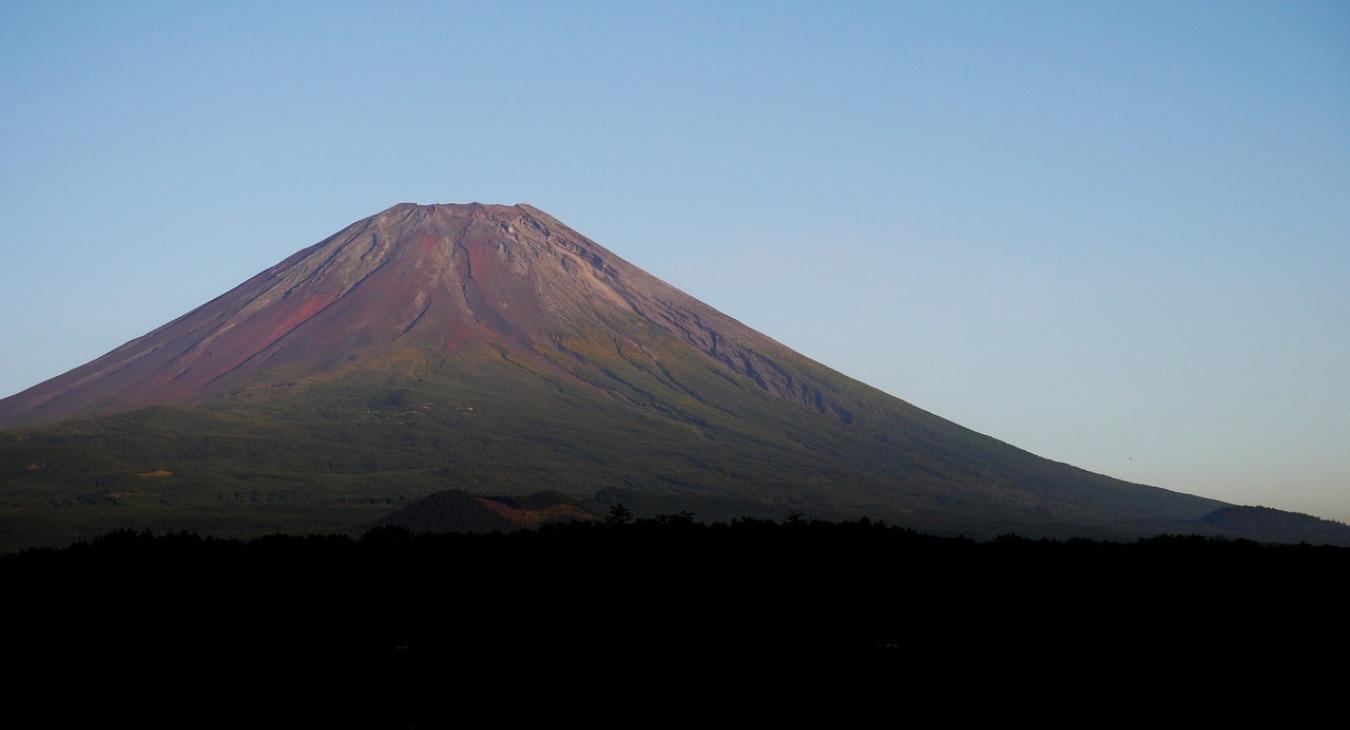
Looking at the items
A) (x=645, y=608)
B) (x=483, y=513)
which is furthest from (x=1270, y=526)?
(x=645, y=608)

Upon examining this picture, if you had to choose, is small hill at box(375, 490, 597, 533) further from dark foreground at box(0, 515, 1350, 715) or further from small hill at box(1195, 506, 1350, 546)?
small hill at box(1195, 506, 1350, 546)

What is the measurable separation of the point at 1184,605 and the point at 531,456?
13480 cm

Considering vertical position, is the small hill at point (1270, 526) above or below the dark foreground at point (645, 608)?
above

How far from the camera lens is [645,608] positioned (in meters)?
40.6

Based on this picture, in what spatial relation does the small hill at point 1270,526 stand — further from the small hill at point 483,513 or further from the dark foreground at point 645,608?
the dark foreground at point 645,608

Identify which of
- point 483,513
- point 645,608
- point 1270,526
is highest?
point 1270,526

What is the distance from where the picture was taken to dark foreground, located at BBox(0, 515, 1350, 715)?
35.4 m

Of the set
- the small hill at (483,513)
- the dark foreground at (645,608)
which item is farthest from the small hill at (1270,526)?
the dark foreground at (645,608)

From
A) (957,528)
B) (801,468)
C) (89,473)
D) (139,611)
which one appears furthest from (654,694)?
(801,468)

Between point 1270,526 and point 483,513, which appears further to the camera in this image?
point 1270,526

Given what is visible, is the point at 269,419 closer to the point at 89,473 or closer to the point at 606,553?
the point at 89,473

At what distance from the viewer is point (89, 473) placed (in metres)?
153

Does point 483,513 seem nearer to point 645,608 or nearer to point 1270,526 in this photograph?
point 645,608

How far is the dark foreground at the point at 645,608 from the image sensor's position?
116 ft
